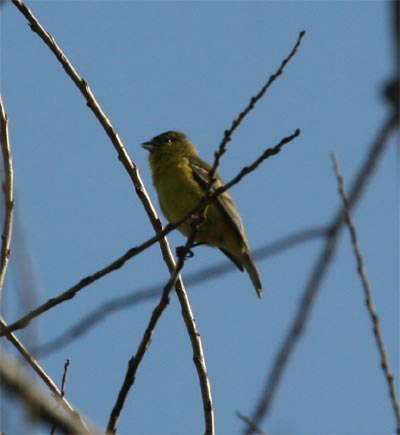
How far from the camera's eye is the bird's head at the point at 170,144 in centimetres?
909

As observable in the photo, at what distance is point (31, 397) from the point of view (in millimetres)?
1406

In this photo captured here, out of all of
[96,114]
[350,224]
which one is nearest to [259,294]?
[96,114]

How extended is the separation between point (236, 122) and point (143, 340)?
0.99 m

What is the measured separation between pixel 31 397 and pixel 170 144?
26.3 feet

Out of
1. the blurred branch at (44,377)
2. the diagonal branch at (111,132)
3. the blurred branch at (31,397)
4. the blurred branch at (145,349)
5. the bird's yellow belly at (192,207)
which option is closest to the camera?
the blurred branch at (31,397)

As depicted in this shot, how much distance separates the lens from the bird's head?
9094 mm

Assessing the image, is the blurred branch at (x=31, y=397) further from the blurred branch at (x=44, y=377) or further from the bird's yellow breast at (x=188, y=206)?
the bird's yellow breast at (x=188, y=206)

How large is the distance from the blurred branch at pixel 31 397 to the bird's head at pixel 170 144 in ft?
24.7

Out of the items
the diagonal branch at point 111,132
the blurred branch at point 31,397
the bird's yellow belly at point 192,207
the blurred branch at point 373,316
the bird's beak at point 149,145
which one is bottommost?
the blurred branch at point 31,397

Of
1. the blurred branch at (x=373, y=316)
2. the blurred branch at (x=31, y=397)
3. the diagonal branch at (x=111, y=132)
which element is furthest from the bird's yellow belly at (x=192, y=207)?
the blurred branch at (x=31, y=397)

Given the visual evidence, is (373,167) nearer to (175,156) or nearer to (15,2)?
(15,2)

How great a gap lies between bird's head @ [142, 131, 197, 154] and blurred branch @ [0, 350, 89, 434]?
7527mm

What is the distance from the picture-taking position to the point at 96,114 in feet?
16.5

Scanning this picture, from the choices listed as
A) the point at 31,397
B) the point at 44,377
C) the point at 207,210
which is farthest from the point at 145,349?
the point at 207,210
